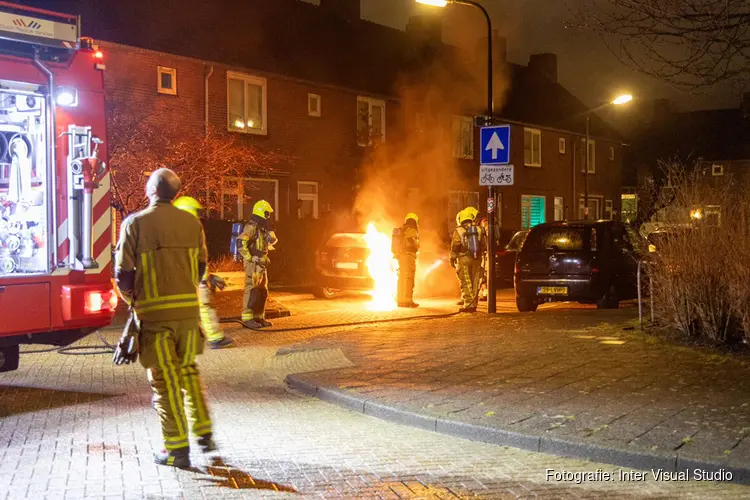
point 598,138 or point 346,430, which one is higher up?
point 598,138

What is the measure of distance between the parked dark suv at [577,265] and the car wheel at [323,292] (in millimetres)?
4545

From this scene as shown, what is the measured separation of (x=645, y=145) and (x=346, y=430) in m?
55.8

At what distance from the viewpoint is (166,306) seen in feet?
17.6

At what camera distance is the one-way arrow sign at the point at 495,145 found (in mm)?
13305

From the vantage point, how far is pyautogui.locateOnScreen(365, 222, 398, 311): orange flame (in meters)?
16.3

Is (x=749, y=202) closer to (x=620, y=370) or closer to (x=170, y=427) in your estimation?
(x=620, y=370)

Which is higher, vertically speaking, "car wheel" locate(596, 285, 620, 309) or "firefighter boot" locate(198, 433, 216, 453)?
"car wheel" locate(596, 285, 620, 309)

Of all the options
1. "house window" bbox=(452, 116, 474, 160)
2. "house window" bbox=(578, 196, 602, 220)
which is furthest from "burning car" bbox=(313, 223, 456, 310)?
"house window" bbox=(578, 196, 602, 220)

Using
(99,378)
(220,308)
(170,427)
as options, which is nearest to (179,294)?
(170,427)

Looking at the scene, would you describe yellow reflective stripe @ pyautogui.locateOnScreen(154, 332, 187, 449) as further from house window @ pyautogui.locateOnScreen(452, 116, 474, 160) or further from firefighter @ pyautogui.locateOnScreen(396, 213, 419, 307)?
house window @ pyautogui.locateOnScreen(452, 116, 474, 160)

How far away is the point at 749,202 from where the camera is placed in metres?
9.77

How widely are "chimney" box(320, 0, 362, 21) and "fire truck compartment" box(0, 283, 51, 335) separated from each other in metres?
24.5

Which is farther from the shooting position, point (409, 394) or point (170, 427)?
point (409, 394)

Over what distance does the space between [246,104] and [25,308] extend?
59.1 feet
